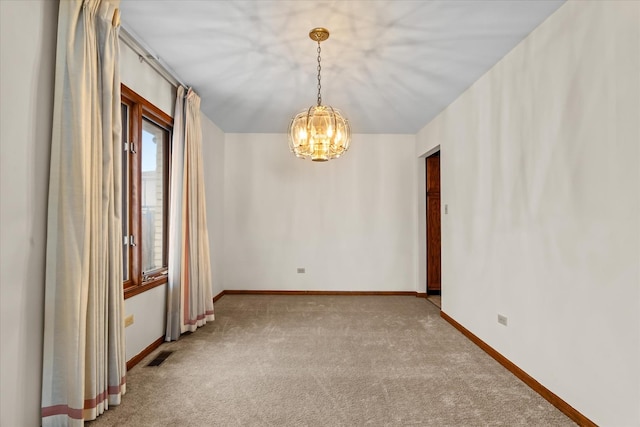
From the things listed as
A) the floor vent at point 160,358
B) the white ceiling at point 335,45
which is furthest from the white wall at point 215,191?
the floor vent at point 160,358

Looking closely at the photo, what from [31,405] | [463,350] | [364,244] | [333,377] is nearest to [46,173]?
[31,405]

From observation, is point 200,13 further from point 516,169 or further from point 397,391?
point 397,391

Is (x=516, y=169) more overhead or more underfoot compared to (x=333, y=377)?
more overhead

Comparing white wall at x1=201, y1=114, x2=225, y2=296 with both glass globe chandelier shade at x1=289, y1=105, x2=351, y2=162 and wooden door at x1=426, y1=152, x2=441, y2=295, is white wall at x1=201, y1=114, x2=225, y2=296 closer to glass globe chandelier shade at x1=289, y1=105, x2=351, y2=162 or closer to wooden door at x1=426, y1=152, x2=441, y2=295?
glass globe chandelier shade at x1=289, y1=105, x2=351, y2=162

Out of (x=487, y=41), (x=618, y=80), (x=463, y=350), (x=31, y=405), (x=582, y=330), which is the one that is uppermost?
(x=487, y=41)

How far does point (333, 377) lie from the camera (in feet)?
9.21

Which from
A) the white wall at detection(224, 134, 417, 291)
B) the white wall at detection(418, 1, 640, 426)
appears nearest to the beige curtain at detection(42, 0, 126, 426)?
the white wall at detection(418, 1, 640, 426)

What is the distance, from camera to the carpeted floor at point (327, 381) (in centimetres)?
225

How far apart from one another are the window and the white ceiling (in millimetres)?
560

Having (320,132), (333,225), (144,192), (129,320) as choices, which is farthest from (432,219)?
(129,320)

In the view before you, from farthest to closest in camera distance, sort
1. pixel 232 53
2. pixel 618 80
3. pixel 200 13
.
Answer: pixel 232 53 → pixel 200 13 → pixel 618 80

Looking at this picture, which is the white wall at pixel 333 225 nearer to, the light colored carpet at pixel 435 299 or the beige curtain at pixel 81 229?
the light colored carpet at pixel 435 299

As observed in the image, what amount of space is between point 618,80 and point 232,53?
2829mm

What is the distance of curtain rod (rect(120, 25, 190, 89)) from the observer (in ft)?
9.24
